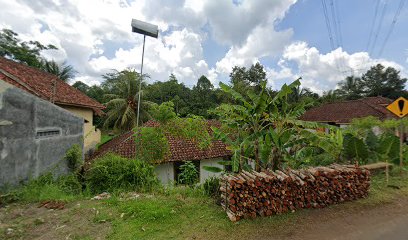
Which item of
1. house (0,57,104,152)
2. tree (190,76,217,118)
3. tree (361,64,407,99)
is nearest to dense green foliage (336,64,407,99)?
tree (361,64,407,99)

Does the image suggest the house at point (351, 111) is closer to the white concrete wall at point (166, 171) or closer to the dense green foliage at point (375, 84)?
the dense green foliage at point (375, 84)

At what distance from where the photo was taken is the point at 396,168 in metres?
8.17

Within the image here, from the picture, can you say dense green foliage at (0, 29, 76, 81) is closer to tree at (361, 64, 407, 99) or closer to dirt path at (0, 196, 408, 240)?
dirt path at (0, 196, 408, 240)

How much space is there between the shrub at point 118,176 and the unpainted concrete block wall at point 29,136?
1372mm

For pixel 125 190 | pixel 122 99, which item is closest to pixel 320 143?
pixel 125 190

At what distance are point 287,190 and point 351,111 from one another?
22.4 m

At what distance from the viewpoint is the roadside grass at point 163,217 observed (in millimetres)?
4102

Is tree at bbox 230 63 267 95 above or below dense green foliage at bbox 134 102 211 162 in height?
above

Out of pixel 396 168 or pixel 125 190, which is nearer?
pixel 125 190

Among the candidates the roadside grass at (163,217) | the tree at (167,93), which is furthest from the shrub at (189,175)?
the tree at (167,93)

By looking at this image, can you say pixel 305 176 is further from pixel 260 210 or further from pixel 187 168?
pixel 187 168

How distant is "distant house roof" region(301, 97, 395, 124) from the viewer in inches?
827

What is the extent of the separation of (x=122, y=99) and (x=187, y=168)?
14767 mm

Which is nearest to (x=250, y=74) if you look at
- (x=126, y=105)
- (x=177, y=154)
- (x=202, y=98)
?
(x=202, y=98)
